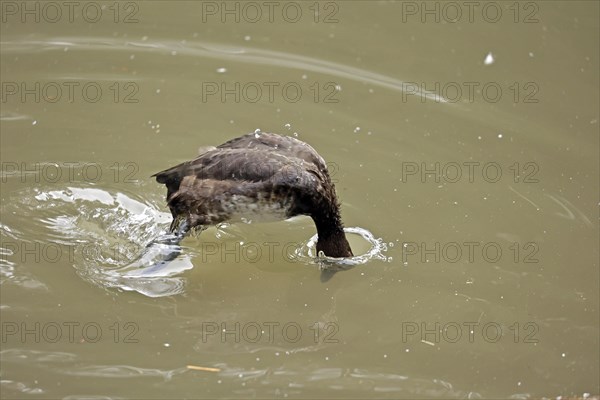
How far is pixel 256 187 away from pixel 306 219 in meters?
1.24

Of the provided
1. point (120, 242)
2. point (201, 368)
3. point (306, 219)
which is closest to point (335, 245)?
point (306, 219)

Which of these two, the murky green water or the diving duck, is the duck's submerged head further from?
the murky green water

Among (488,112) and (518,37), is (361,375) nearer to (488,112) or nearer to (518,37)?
(488,112)

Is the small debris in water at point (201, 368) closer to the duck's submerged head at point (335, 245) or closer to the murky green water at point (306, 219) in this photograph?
the murky green water at point (306, 219)

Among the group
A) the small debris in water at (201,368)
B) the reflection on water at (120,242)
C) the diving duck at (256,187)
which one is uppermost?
the diving duck at (256,187)

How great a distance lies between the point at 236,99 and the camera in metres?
9.72

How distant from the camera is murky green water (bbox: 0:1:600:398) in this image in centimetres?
672

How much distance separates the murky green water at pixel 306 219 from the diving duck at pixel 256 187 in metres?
0.43

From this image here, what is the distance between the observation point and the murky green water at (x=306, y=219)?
22.1 ft

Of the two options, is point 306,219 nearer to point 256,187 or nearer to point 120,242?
point 256,187

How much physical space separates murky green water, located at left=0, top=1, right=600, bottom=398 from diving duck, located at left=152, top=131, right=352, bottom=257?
430mm

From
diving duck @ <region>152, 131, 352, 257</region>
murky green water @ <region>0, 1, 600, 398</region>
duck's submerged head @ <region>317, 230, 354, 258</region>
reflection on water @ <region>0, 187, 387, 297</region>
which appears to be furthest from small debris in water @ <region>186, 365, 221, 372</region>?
duck's submerged head @ <region>317, 230, 354, 258</region>

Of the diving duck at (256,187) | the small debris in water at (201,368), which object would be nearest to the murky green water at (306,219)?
the small debris in water at (201,368)

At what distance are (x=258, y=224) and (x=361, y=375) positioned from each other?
6.86ft
